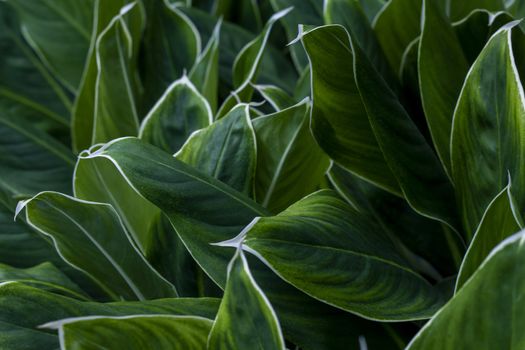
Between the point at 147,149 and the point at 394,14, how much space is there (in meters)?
0.36

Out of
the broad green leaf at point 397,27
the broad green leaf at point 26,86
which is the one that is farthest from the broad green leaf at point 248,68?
the broad green leaf at point 26,86

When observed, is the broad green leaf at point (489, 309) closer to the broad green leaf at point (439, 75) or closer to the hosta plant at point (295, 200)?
the hosta plant at point (295, 200)

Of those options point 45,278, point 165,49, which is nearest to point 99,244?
point 45,278

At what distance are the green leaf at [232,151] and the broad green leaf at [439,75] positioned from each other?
17cm

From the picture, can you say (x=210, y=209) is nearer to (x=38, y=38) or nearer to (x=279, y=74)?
(x=279, y=74)

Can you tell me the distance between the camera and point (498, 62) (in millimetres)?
595

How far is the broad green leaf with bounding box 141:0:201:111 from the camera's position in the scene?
3.16 feet

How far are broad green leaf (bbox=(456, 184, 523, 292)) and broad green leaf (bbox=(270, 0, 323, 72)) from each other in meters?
0.42

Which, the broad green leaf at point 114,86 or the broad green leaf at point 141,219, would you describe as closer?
the broad green leaf at point 141,219

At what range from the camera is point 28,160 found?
2.75 ft

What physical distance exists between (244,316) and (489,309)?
0.49ft

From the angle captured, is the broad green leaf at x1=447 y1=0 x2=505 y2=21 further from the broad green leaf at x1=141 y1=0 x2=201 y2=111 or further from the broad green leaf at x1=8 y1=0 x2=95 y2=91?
the broad green leaf at x1=8 y1=0 x2=95 y2=91

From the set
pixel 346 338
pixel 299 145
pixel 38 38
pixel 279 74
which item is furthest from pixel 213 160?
pixel 38 38

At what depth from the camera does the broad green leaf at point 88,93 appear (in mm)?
916
